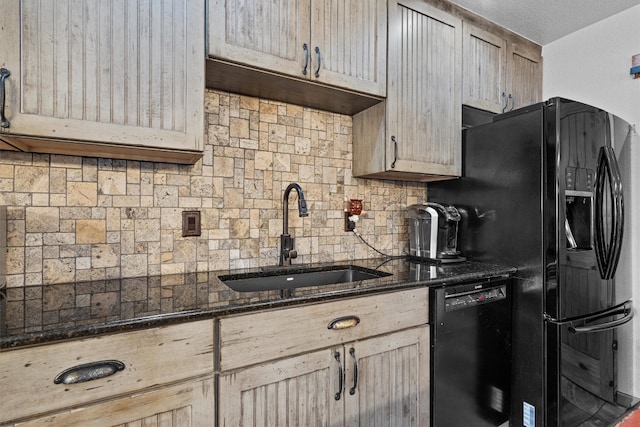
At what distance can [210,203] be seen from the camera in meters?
1.60

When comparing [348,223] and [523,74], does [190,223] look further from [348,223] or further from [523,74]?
[523,74]

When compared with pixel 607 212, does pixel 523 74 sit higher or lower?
higher

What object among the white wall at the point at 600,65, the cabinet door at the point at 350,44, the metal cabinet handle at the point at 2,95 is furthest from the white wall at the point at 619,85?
the metal cabinet handle at the point at 2,95

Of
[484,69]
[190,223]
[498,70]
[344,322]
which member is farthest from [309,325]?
[498,70]

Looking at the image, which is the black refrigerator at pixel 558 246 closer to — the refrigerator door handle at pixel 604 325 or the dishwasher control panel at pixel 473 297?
the refrigerator door handle at pixel 604 325

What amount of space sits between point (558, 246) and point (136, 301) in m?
1.83

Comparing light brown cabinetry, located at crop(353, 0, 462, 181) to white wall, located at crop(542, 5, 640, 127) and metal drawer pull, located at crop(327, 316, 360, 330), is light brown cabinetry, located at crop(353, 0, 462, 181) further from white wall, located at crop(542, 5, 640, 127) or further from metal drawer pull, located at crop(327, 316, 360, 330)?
white wall, located at crop(542, 5, 640, 127)

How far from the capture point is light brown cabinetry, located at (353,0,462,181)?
176 centimetres

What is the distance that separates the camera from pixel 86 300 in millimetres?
1078

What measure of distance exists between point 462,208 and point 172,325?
175 centimetres

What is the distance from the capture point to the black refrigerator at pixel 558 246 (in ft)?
5.28

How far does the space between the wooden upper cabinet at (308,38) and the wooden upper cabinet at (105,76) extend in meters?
0.11

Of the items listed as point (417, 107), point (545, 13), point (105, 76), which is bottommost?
point (105, 76)

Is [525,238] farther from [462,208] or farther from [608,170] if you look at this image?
[608,170]
